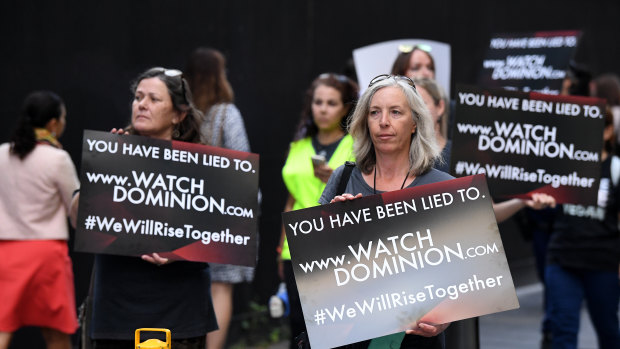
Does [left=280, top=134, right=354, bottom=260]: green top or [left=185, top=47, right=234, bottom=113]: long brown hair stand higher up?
[left=185, top=47, right=234, bottom=113]: long brown hair

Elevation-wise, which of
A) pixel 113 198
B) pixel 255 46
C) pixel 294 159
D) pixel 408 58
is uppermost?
pixel 255 46

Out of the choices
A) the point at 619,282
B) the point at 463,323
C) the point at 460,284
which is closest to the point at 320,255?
the point at 460,284

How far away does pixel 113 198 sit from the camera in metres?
4.68

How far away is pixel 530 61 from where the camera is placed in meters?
8.69

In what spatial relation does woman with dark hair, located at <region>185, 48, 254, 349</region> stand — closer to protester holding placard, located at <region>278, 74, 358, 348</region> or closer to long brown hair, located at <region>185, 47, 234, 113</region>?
long brown hair, located at <region>185, 47, 234, 113</region>

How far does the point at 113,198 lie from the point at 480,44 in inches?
319

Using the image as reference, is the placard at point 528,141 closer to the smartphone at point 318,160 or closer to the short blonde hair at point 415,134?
the smartphone at point 318,160

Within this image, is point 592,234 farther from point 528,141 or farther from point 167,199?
point 167,199

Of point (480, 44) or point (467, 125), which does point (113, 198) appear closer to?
point (467, 125)

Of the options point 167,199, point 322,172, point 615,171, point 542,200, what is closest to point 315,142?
point 322,172

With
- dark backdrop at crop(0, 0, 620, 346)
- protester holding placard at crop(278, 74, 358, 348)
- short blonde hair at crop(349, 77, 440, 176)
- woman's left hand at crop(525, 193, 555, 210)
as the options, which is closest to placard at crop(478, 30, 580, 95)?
dark backdrop at crop(0, 0, 620, 346)

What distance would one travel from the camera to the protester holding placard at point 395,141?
4.16 meters

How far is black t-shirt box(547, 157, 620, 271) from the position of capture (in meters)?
6.55

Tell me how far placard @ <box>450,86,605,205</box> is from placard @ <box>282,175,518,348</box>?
4.76 ft
